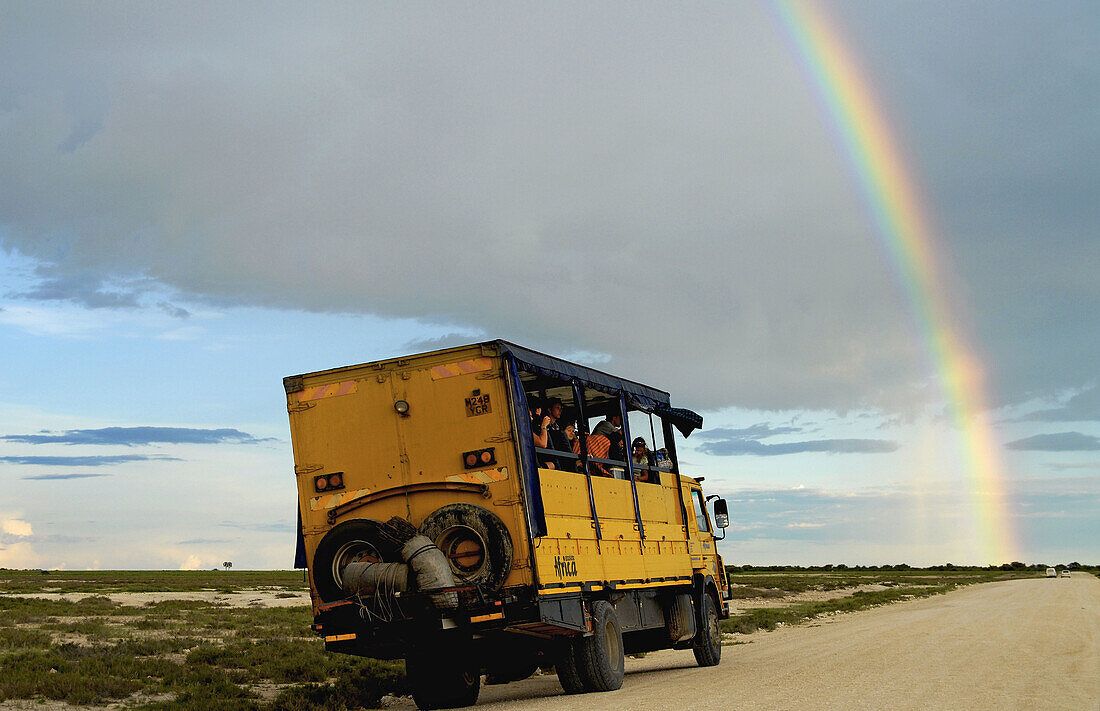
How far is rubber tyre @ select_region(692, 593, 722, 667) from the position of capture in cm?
1780

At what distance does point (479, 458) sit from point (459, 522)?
0.79 m

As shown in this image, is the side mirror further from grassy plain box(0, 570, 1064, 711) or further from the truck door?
grassy plain box(0, 570, 1064, 711)

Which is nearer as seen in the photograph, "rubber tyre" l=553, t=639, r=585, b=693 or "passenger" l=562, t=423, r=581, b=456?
"rubber tyre" l=553, t=639, r=585, b=693

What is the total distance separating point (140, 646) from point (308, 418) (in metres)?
10.3

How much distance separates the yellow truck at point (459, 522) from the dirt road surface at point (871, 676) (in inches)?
33.6

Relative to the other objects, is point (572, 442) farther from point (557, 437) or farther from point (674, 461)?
point (674, 461)

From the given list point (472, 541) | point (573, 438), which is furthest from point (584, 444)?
point (472, 541)

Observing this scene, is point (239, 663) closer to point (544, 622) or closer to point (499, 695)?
point (499, 695)

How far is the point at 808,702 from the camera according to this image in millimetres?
10891

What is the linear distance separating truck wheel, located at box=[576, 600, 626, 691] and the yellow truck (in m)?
0.02

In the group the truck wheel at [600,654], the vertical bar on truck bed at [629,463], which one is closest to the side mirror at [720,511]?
the vertical bar on truck bed at [629,463]

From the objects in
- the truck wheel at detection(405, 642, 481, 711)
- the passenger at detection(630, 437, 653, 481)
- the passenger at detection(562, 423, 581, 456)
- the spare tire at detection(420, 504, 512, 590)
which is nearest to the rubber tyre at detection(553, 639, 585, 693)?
the truck wheel at detection(405, 642, 481, 711)

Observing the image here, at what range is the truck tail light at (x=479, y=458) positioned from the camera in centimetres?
1198

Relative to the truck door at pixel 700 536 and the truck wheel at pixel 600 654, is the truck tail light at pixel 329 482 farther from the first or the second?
the truck door at pixel 700 536
